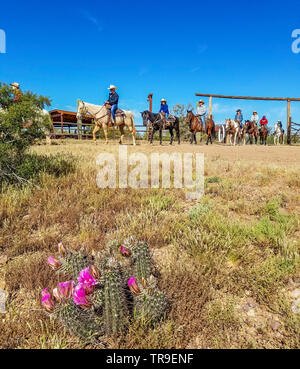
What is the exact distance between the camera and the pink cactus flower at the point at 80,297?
5.37 feet

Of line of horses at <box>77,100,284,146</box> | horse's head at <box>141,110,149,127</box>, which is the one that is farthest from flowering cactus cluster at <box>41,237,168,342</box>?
horse's head at <box>141,110,149,127</box>

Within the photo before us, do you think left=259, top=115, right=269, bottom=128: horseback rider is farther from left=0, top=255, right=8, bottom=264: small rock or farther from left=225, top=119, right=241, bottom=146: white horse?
left=0, top=255, right=8, bottom=264: small rock

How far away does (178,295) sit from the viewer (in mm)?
2102

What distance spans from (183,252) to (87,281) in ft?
4.64

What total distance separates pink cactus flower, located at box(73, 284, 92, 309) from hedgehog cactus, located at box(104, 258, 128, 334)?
139mm

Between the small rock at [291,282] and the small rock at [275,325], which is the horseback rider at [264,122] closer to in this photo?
the small rock at [291,282]

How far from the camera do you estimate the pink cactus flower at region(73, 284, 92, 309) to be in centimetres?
164

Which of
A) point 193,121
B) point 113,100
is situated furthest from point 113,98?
point 193,121

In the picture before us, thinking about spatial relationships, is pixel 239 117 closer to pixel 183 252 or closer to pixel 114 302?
pixel 183 252

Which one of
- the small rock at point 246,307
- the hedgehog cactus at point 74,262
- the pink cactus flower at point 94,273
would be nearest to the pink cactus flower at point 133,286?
the pink cactus flower at point 94,273

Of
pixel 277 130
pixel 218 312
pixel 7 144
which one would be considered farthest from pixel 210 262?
pixel 277 130

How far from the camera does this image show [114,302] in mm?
1688

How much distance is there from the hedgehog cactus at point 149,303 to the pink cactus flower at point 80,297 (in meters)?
0.41
